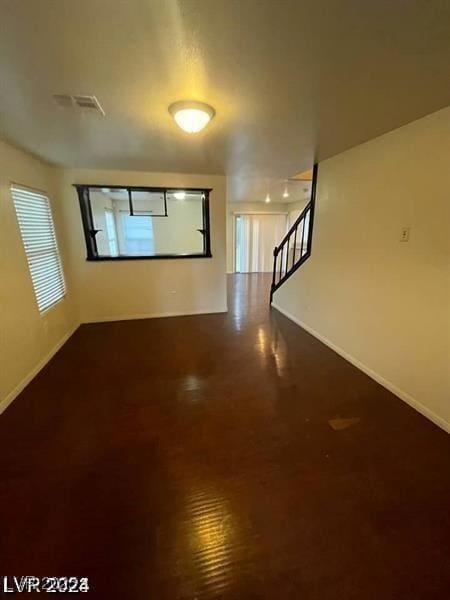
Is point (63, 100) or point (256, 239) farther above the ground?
point (63, 100)

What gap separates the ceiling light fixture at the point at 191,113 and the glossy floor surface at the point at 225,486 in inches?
87.9

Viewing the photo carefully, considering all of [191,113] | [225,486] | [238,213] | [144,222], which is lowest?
[225,486]

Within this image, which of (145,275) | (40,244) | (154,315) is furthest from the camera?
(154,315)

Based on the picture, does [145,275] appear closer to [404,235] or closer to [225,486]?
[225,486]

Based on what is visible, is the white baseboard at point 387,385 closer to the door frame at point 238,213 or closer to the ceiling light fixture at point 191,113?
the ceiling light fixture at point 191,113

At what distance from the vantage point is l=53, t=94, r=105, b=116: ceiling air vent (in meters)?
1.65

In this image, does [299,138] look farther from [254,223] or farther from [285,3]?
[254,223]

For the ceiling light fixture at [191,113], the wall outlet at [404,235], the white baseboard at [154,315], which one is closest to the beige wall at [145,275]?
the white baseboard at [154,315]

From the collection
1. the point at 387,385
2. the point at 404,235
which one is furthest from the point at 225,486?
the point at 404,235

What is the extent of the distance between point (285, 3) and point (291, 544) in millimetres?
2359

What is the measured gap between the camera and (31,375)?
8.58 ft

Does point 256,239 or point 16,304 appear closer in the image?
point 16,304

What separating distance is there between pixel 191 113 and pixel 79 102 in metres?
0.76

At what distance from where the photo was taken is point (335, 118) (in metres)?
2.01
